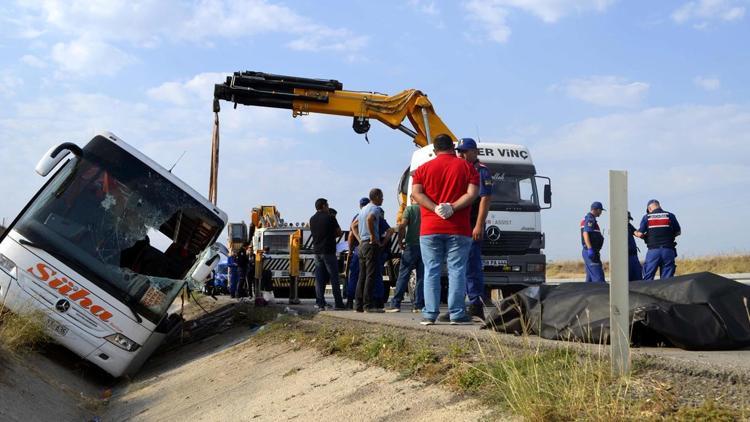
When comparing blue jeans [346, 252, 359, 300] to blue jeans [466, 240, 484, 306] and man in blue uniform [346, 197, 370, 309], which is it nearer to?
man in blue uniform [346, 197, 370, 309]

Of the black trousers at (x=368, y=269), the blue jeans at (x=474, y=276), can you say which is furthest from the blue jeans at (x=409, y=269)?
the blue jeans at (x=474, y=276)

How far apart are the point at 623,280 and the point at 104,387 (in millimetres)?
7848

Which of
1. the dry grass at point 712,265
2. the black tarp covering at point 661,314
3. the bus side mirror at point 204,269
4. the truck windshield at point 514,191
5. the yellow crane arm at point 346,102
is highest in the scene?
the yellow crane arm at point 346,102

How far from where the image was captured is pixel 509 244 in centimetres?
1572

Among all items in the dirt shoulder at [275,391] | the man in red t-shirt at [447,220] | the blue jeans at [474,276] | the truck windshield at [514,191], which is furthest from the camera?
the truck windshield at [514,191]

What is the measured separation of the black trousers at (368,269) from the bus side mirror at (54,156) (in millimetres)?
4007

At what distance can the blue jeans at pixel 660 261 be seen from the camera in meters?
13.5

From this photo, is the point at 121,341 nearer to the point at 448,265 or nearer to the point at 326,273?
the point at 448,265

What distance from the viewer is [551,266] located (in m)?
56.1

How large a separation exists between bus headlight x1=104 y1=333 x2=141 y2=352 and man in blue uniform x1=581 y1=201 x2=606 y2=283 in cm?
776

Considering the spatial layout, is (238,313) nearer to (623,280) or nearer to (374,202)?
(374,202)

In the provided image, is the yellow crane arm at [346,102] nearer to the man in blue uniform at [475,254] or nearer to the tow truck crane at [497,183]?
the tow truck crane at [497,183]

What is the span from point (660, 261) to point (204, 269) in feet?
24.7

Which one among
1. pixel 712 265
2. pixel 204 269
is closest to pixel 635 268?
pixel 204 269
